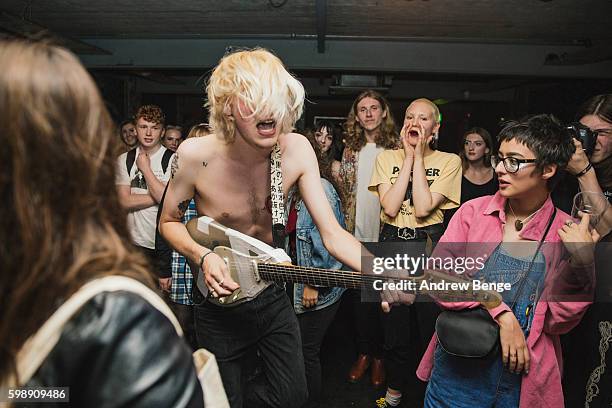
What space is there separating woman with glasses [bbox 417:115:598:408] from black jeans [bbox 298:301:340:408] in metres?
0.98

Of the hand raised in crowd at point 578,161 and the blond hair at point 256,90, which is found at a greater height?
the blond hair at point 256,90

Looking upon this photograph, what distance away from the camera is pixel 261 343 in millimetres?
2100

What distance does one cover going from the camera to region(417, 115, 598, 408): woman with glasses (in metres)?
1.66

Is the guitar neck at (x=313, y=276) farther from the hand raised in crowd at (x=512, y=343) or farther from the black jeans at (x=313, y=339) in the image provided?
the black jeans at (x=313, y=339)

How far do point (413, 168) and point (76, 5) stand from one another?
15.3 feet

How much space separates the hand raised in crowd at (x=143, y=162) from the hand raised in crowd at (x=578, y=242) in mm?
2914

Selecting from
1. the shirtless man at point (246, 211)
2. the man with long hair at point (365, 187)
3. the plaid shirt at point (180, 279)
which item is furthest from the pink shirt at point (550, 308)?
the plaid shirt at point (180, 279)

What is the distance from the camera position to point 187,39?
722 centimetres

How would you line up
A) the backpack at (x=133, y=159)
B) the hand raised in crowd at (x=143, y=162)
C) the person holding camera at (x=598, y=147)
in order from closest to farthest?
the person holding camera at (x=598, y=147) → the hand raised in crowd at (x=143, y=162) → the backpack at (x=133, y=159)

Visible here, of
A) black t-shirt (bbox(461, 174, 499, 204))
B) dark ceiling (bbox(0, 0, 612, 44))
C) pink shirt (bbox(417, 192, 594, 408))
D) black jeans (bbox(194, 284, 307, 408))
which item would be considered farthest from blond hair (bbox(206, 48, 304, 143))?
dark ceiling (bbox(0, 0, 612, 44))

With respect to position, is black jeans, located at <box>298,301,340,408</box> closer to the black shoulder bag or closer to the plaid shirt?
the plaid shirt

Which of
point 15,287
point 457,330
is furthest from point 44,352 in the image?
point 457,330

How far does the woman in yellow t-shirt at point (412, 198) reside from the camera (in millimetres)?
2977

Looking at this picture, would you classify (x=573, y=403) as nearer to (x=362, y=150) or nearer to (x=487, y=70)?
(x=362, y=150)
